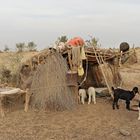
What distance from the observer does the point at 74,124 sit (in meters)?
10.4

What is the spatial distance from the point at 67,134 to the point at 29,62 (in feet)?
13.6

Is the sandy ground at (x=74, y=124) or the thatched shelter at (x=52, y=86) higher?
the thatched shelter at (x=52, y=86)

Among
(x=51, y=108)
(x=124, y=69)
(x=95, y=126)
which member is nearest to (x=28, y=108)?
(x=51, y=108)

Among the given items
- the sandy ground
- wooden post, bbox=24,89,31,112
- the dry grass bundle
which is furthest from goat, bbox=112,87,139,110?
wooden post, bbox=24,89,31,112

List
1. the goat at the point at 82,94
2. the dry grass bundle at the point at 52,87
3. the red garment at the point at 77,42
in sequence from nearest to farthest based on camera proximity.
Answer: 1. the dry grass bundle at the point at 52,87
2. the goat at the point at 82,94
3. the red garment at the point at 77,42

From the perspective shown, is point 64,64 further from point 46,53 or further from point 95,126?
point 95,126

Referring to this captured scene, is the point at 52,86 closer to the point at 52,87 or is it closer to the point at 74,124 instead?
the point at 52,87

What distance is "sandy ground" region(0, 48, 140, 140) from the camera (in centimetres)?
945

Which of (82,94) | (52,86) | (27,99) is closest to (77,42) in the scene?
(82,94)

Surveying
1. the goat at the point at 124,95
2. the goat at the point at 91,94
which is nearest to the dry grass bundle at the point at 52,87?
the goat at the point at 91,94

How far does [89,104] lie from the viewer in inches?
481

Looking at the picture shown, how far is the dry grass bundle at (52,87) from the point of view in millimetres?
11602

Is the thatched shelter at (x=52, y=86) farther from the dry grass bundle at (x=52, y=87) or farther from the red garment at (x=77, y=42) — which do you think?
the red garment at (x=77, y=42)

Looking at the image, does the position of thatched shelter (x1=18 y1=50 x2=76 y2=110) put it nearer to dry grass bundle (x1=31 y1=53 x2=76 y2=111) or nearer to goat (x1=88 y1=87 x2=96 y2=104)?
dry grass bundle (x1=31 y1=53 x2=76 y2=111)
